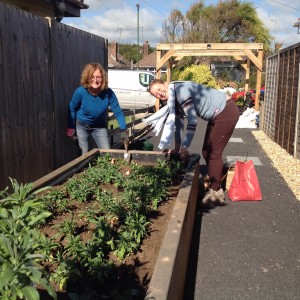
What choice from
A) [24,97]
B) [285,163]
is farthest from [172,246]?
[285,163]

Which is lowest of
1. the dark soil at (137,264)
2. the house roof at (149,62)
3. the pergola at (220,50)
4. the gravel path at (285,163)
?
Answer: the gravel path at (285,163)

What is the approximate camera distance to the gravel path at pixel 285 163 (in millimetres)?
6902

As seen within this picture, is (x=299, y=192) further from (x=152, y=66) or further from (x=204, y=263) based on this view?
(x=152, y=66)

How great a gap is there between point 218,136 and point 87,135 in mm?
1978

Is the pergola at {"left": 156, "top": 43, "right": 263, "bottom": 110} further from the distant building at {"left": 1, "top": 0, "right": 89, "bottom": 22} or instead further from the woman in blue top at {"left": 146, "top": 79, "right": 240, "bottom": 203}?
the woman in blue top at {"left": 146, "top": 79, "right": 240, "bottom": 203}

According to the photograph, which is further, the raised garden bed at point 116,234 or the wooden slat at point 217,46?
the wooden slat at point 217,46

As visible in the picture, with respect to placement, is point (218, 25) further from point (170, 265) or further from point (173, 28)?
point (170, 265)

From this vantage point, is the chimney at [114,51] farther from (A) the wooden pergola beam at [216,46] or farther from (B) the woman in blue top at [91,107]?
(B) the woman in blue top at [91,107]

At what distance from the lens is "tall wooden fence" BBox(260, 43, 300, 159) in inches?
354

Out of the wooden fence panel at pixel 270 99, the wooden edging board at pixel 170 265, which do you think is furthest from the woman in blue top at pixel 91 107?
the wooden fence panel at pixel 270 99

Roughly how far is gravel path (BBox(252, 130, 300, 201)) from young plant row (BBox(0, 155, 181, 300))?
284cm

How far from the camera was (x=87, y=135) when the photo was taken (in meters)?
6.12

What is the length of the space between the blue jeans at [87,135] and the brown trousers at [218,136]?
156 centimetres

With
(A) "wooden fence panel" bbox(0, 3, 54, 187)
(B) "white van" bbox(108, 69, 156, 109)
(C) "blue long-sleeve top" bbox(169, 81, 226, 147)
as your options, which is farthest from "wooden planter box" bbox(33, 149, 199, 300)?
(B) "white van" bbox(108, 69, 156, 109)
